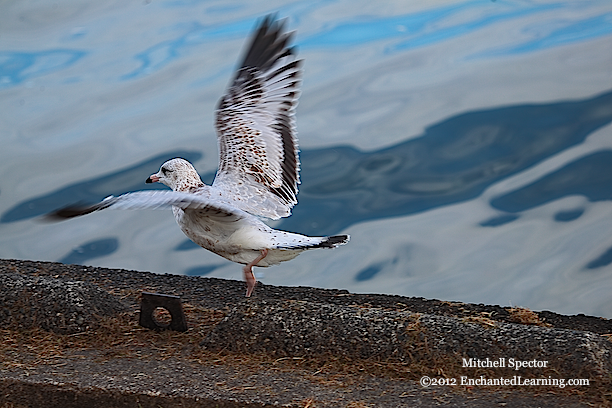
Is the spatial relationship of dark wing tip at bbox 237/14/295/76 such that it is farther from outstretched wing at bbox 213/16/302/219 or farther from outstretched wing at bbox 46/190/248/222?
outstretched wing at bbox 46/190/248/222

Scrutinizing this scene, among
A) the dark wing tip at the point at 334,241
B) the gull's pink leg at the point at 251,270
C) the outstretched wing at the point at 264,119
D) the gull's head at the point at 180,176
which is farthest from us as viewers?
the outstretched wing at the point at 264,119

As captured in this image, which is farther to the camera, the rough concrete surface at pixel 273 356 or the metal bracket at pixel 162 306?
the metal bracket at pixel 162 306

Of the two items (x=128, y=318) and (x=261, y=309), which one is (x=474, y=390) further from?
(x=128, y=318)

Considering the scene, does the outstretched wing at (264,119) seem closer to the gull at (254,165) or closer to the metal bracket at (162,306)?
the gull at (254,165)

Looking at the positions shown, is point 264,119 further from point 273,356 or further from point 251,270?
point 273,356

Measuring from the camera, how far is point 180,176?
421 cm

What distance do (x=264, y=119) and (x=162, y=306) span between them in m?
1.37

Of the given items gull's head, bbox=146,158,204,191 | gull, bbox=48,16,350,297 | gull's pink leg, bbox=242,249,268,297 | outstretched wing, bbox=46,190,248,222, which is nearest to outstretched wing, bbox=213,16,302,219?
gull, bbox=48,16,350,297

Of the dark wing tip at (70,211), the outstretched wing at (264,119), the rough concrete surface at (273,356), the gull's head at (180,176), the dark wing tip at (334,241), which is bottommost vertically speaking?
the rough concrete surface at (273,356)

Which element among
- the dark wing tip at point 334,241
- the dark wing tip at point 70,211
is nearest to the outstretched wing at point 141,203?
the dark wing tip at point 70,211

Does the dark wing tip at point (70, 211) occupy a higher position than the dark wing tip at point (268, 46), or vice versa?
the dark wing tip at point (268, 46)

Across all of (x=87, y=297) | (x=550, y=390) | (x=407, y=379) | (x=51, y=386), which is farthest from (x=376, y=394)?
(x=87, y=297)

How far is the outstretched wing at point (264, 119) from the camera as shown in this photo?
14.5 ft

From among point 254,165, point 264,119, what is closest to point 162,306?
point 254,165
